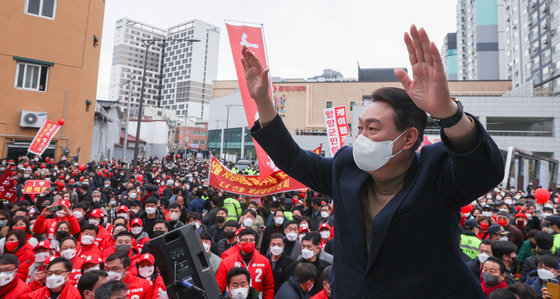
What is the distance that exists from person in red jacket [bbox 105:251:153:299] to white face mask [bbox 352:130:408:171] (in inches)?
170

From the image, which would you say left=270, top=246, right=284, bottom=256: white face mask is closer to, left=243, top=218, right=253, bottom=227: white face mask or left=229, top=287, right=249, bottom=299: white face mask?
left=229, top=287, right=249, bottom=299: white face mask

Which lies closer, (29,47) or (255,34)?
(255,34)

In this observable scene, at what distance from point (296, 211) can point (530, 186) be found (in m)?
22.5

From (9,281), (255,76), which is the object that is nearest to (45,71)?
(9,281)

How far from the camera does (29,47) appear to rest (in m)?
20.8

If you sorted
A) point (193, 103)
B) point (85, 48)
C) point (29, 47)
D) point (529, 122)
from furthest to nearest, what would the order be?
point (193, 103), point (529, 122), point (85, 48), point (29, 47)

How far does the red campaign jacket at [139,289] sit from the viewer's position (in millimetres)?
4734

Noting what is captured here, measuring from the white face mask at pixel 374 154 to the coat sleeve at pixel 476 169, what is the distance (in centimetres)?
26

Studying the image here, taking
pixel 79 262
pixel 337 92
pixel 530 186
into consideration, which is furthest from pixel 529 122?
pixel 79 262

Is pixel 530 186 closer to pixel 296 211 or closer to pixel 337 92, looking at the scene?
pixel 296 211

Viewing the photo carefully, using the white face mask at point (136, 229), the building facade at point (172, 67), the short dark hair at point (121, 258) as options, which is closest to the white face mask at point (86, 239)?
the white face mask at point (136, 229)

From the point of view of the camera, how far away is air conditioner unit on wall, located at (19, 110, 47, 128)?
1991 cm

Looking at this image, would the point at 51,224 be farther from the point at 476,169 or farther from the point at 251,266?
the point at 476,169

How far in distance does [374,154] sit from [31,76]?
24971 mm
